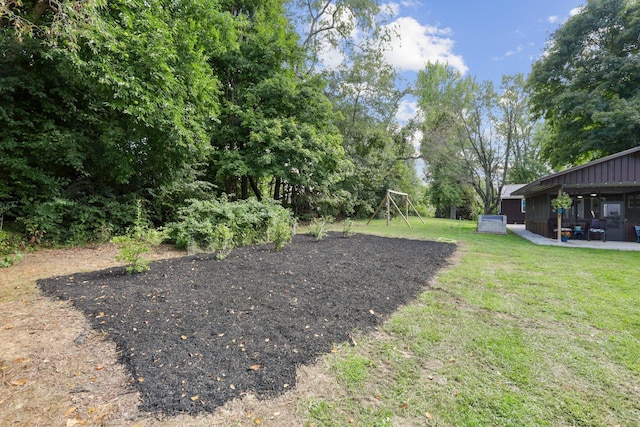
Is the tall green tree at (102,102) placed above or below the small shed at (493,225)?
above

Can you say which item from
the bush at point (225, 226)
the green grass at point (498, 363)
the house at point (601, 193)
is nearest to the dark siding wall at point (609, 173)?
the house at point (601, 193)

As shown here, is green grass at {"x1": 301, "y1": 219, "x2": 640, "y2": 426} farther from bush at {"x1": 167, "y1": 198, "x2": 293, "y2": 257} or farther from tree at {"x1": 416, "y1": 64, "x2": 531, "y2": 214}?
tree at {"x1": 416, "y1": 64, "x2": 531, "y2": 214}

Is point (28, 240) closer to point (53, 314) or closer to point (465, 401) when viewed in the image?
point (53, 314)

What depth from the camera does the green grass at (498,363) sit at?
184cm

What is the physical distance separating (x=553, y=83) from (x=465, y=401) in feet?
60.4

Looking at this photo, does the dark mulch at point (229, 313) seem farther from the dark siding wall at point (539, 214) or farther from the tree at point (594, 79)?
the tree at point (594, 79)

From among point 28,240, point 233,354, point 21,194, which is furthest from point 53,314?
point 21,194

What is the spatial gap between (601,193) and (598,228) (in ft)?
4.36

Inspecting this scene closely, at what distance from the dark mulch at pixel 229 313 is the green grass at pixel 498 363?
0.38m

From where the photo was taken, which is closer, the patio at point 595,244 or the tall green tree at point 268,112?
the patio at point 595,244

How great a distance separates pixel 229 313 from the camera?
3160mm

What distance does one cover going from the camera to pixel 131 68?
19.8 feet

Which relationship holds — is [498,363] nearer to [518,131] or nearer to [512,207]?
[512,207]

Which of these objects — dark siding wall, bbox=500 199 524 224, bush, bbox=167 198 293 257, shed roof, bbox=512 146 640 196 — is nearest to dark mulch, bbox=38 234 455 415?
bush, bbox=167 198 293 257
